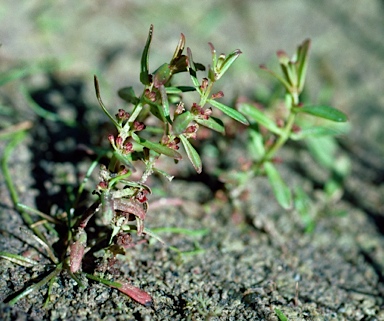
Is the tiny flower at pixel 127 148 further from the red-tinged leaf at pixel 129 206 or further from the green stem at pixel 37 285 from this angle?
the green stem at pixel 37 285

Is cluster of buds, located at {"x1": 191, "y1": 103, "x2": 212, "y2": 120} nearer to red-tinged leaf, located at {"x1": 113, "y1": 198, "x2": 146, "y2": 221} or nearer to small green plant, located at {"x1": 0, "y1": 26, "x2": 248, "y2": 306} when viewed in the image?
small green plant, located at {"x1": 0, "y1": 26, "x2": 248, "y2": 306}

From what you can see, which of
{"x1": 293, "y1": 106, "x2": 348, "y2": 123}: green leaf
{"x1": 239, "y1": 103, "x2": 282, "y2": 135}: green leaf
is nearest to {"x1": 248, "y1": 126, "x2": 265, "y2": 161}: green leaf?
A: {"x1": 239, "y1": 103, "x2": 282, "y2": 135}: green leaf

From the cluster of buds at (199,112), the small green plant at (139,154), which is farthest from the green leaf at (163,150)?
the cluster of buds at (199,112)

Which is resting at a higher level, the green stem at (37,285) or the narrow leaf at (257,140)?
the narrow leaf at (257,140)

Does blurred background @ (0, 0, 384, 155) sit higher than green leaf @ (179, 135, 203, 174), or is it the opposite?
blurred background @ (0, 0, 384, 155)

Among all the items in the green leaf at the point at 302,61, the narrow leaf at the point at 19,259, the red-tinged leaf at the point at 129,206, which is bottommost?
the narrow leaf at the point at 19,259

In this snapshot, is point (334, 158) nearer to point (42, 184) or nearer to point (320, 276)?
point (320, 276)

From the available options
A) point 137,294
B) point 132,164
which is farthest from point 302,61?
point 137,294
